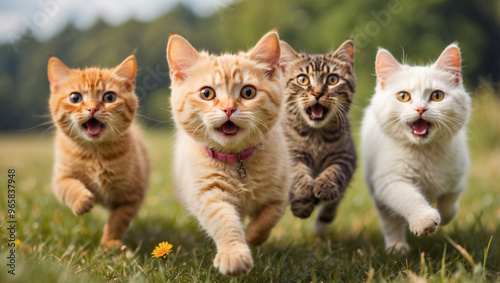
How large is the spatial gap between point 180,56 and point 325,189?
3.15 feet

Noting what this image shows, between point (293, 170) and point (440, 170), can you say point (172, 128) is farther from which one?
point (440, 170)

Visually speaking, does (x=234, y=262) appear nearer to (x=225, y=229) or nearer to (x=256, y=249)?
(x=225, y=229)

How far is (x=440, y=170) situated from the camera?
2432 mm

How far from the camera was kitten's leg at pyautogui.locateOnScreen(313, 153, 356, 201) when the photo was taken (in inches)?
88.4

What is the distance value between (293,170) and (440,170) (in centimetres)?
80

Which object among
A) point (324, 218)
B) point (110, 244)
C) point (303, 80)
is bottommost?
point (324, 218)

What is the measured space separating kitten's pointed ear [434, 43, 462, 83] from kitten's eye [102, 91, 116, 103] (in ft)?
5.58

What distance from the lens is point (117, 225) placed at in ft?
8.32

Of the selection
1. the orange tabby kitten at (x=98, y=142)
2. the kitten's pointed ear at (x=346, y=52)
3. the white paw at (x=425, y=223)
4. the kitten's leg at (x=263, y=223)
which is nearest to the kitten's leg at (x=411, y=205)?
the white paw at (x=425, y=223)

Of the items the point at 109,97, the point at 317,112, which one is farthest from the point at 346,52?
the point at 109,97

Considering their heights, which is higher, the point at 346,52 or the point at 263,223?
the point at 346,52

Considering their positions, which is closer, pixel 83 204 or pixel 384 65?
pixel 83 204

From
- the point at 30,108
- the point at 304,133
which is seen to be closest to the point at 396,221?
the point at 304,133

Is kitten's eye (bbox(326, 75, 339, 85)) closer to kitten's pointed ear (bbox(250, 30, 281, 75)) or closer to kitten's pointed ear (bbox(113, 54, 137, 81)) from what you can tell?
kitten's pointed ear (bbox(250, 30, 281, 75))
